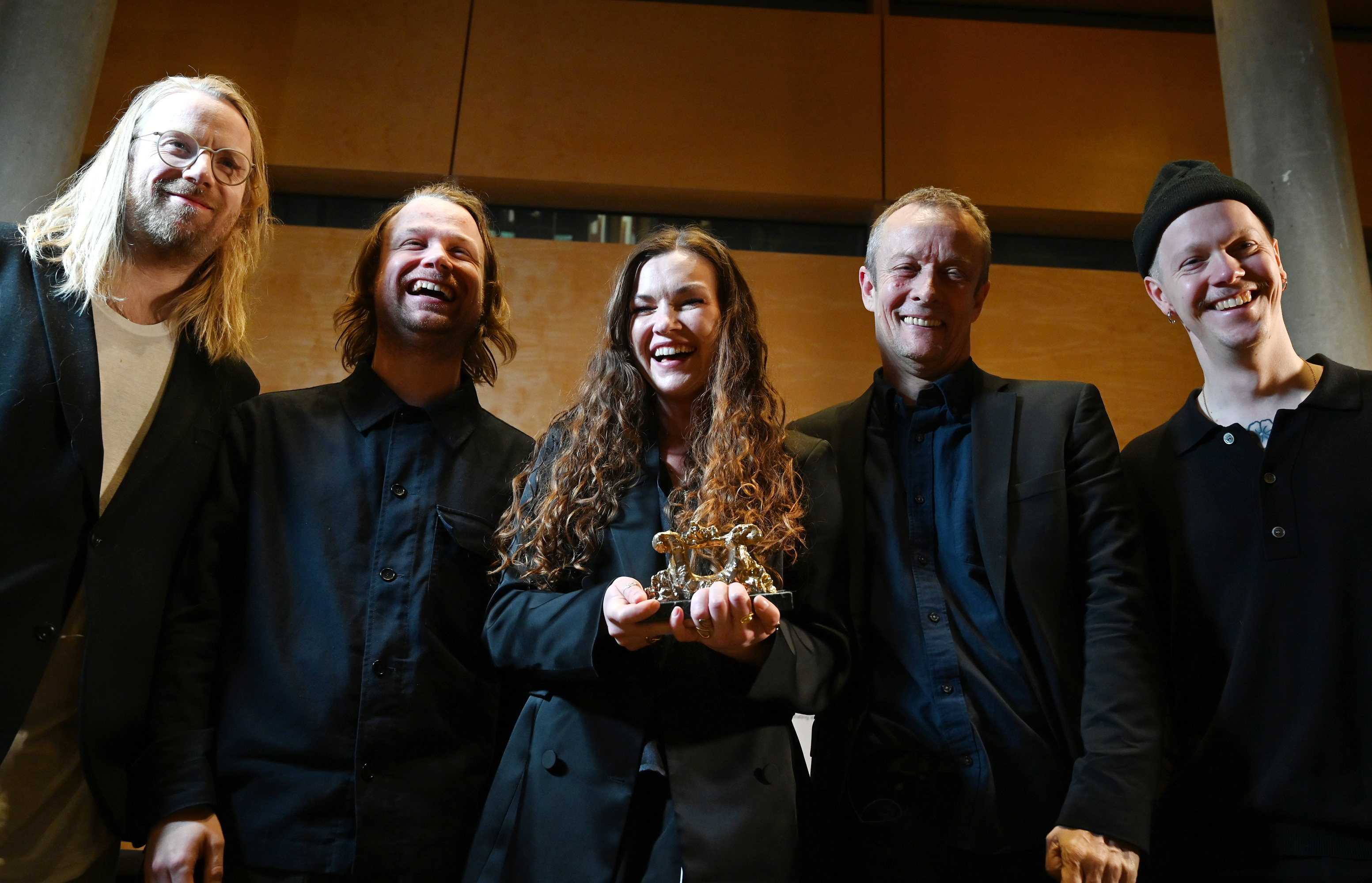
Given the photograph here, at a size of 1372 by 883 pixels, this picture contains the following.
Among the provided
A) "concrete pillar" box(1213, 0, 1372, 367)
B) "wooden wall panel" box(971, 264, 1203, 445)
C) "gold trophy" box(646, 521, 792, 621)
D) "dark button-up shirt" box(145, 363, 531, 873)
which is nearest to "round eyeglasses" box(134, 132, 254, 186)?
"dark button-up shirt" box(145, 363, 531, 873)

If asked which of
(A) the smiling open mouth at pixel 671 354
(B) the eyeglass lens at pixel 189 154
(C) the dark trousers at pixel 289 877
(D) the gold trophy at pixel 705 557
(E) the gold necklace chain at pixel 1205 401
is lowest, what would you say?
(C) the dark trousers at pixel 289 877

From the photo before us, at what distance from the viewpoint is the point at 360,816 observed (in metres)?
1.63

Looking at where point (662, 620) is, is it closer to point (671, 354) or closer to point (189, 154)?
point (671, 354)

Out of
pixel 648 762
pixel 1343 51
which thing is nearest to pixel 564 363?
pixel 648 762

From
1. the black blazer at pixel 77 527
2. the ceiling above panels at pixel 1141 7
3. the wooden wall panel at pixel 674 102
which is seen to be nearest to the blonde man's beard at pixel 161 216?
the black blazer at pixel 77 527

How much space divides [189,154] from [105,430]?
609mm

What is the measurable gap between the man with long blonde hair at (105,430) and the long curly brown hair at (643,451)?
0.65 m

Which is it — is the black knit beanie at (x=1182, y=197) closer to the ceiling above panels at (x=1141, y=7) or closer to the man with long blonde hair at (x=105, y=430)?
the man with long blonde hair at (x=105, y=430)

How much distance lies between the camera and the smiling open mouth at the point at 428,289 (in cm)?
210

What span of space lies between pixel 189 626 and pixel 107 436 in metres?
0.39

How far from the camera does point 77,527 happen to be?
5.35ft

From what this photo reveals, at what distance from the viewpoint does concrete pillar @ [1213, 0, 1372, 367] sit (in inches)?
124

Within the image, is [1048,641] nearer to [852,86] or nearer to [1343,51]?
[852,86]

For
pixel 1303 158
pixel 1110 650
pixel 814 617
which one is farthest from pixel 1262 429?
pixel 1303 158
